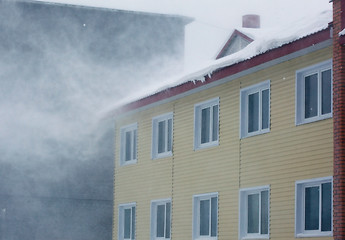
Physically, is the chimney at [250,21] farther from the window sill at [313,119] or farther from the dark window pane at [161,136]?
the window sill at [313,119]

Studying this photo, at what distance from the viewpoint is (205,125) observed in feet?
64.9

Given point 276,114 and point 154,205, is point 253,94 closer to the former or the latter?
point 276,114

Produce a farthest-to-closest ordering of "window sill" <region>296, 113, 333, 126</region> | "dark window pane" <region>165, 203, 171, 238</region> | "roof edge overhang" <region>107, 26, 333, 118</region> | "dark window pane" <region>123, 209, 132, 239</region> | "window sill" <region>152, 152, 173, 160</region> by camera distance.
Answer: "dark window pane" <region>123, 209, 132, 239</region>
"window sill" <region>152, 152, 173, 160</region>
"dark window pane" <region>165, 203, 171, 238</region>
"window sill" <region>296, 113, 333, 126</region>
"roof edge overhang" <region>107, 26, 333, 118</region>

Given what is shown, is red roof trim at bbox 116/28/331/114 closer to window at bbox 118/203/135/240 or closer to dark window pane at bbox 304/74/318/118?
dark window pane at bbox 304/74/318/118

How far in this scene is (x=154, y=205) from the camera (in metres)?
21.9

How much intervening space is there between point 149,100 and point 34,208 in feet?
29.0

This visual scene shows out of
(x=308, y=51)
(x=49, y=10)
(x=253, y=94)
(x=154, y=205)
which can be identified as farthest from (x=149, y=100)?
(x=49, y=10)

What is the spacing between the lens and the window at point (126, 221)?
23312mm

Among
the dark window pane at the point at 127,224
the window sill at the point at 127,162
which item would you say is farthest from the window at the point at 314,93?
the dark window pane at the point at 127,224

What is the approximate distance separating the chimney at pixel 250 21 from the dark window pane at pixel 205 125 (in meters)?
6.95

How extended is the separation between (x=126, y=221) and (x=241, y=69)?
8.42 m

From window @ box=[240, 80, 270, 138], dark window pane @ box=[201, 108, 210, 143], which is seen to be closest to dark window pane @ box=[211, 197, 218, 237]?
dark window pane @ box=[201, 108, 210, 143]

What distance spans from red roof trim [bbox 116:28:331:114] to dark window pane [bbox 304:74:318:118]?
0.75 metres

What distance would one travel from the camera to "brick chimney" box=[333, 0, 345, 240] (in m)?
13.6
